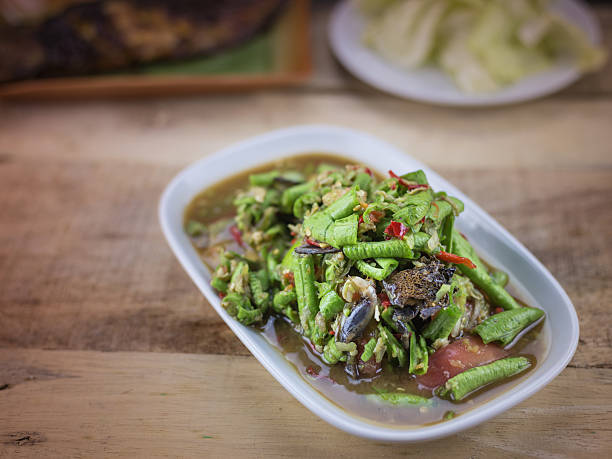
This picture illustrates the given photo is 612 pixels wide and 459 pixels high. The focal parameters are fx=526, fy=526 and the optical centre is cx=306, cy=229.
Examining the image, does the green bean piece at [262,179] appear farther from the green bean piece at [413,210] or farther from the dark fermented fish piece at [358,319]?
the dark fermented fish piece at [358,319]

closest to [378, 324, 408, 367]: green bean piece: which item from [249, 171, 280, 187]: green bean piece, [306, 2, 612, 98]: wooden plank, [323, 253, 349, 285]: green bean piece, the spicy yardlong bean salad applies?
the spicy yardlong bean salad

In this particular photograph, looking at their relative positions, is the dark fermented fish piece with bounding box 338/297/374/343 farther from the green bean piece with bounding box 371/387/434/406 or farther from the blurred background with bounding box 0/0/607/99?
the blurred background with bounding box 0/0/607/99

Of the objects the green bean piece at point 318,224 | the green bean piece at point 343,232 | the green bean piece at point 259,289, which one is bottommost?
the green bean piece at point 259,289

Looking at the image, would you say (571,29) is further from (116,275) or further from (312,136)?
(116,275)

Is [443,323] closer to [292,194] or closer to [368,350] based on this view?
[368,350]

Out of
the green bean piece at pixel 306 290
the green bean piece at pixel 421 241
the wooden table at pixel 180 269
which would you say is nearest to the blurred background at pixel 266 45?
the wooden table at pixel 180 269
